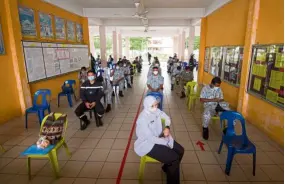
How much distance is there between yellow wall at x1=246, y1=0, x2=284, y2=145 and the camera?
11.3 ft

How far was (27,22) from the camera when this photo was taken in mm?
5109

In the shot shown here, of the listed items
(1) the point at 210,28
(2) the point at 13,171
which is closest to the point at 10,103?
(2) the point at 13,171

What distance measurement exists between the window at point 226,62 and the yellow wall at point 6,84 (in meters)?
5.97

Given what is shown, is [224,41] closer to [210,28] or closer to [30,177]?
[210,28]

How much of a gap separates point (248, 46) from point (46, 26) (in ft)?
19.3

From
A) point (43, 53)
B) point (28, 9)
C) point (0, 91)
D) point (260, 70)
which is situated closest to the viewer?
point (260, 70)

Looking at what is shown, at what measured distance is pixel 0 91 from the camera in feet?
14.4

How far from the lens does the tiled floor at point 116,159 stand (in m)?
2.65

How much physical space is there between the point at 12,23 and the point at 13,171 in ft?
11.5

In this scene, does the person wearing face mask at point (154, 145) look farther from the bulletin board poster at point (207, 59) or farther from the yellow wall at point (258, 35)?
the bulletin board poster at point (207, 59)

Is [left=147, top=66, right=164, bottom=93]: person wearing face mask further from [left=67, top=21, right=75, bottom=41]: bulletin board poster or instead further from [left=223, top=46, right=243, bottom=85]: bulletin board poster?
[left=67, top=21, right=75, bottom=41]: bulletin board poster

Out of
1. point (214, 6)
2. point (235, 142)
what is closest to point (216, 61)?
point (214, 6)

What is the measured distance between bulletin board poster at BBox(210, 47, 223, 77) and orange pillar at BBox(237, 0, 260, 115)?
186 centimetres

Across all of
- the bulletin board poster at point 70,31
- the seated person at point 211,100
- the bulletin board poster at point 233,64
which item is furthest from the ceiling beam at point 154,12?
the seated person at point 211,100
